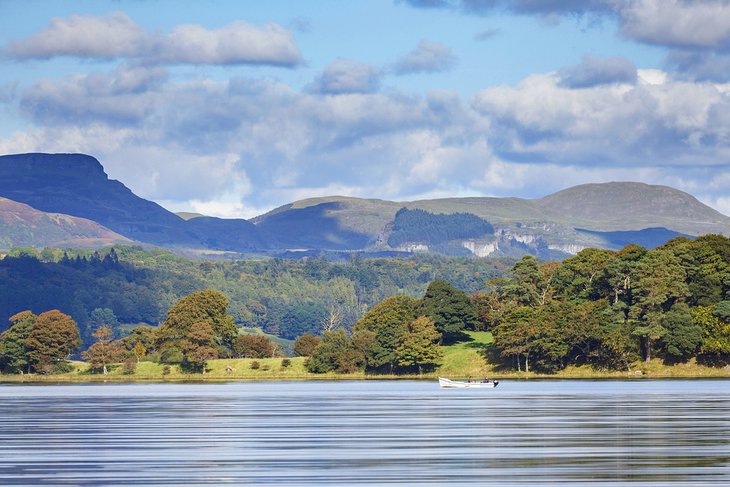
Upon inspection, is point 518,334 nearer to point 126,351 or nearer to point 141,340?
point 126,351

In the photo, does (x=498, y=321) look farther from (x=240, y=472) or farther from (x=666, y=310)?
(x=240, y=472)

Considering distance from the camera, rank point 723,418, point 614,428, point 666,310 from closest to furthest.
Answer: point 614,428 < point 723,418 < point 666,310

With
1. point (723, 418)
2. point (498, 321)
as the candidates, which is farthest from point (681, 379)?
point (723, 418)

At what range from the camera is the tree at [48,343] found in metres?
166

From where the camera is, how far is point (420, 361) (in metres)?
154

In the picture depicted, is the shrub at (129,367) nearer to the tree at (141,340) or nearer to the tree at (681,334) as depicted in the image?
the tree at (141,340)

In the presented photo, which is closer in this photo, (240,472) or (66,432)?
(240,472)

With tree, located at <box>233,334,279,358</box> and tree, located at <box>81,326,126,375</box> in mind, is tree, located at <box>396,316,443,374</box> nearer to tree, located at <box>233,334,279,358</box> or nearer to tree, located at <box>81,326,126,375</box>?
tree, located at <box>233,334,279,358</box>

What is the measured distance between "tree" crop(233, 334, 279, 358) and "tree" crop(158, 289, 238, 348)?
2.78m

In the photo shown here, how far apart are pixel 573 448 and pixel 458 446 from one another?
15.6 ft

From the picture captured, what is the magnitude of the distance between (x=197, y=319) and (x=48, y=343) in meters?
20.1

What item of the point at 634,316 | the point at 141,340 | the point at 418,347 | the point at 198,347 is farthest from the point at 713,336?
the point at 141,340

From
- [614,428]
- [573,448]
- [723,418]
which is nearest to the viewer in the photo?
[573,448]

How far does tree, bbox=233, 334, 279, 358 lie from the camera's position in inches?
7032
